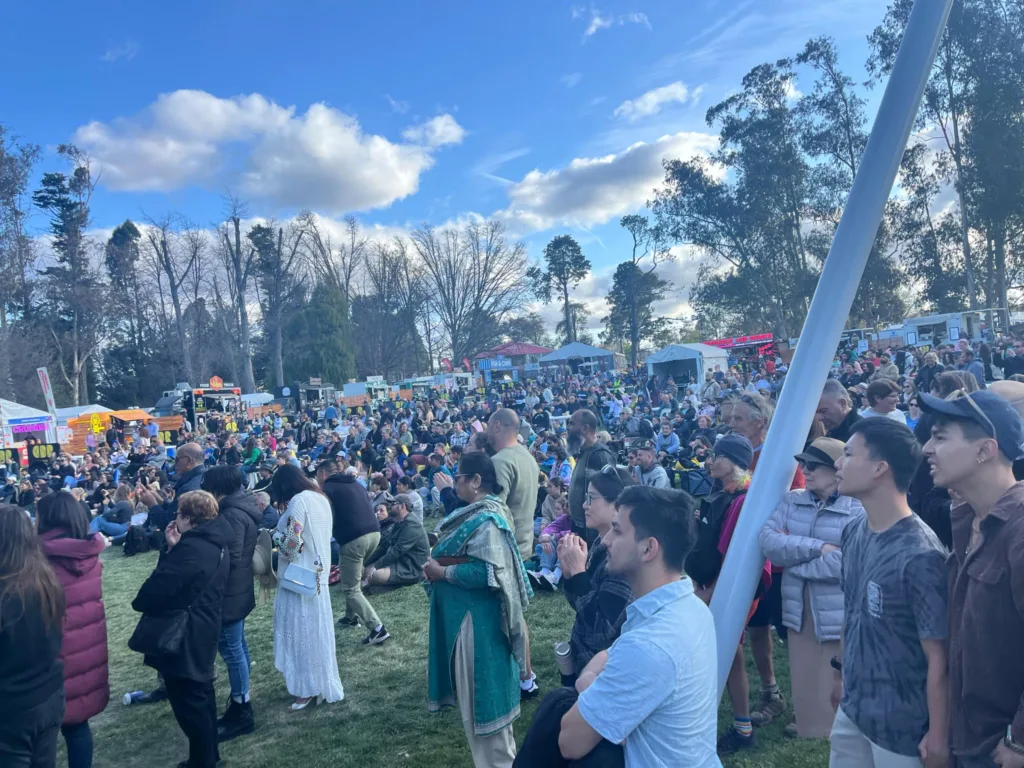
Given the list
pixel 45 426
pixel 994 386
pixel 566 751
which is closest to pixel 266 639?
pixel 566 751

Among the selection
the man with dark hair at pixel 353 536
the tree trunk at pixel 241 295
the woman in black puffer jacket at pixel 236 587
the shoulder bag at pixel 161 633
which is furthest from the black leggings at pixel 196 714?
the tree trunk at pixel 241 295

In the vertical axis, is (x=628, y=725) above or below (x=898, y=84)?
below

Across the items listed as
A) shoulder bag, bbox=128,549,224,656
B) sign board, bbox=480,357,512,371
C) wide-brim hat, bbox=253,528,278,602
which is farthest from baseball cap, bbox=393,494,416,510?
sign board, bbox=480,357,512,371

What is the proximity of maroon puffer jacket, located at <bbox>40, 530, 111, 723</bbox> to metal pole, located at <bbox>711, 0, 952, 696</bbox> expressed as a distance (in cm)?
325

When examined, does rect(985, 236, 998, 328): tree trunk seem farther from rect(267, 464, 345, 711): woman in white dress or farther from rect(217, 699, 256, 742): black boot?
rect(217, 699, 256, 742): black boot

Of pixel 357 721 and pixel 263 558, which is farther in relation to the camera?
pixel 263 558

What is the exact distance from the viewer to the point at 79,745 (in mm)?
3625

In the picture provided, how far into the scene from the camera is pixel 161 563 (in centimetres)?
382

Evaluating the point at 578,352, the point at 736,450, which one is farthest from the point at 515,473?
the point at 578,352

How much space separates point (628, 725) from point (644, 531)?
19.9 inches

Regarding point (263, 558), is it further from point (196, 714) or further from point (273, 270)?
point (273, 270)

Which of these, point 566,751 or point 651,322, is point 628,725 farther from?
point 651,322

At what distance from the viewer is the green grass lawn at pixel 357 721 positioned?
13.6 feet

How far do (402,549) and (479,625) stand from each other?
14.3 feet
